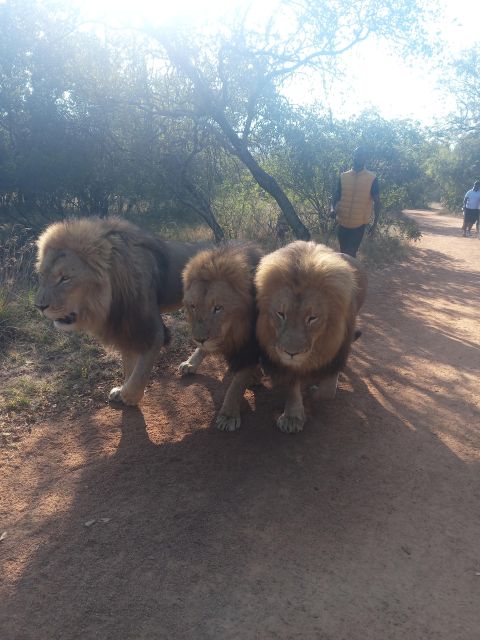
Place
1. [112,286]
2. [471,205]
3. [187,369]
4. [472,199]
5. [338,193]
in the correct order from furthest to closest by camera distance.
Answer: [471,205]
[472,199]
[338,193]
[187,369]
[112,286]

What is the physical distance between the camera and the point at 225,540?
2.67 metres

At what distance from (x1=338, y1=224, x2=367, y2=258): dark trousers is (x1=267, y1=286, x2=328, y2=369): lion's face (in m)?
4.61

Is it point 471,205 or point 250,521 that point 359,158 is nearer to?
point 250,521

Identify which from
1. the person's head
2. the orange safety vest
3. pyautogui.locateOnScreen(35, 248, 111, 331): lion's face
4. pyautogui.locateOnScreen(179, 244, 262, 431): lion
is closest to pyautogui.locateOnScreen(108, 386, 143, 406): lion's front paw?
pyautogui.locateOnScreen(35, 248, 111, 331): lion's face

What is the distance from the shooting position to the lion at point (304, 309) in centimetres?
309

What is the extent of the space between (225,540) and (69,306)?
6.58ft

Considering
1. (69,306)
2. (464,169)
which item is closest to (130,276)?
(69,306)

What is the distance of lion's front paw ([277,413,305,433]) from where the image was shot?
3.79 metres

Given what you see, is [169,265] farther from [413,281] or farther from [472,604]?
[413,281]

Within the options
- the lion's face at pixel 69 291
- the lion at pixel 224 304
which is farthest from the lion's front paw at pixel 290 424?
the lion's face at pixel 69 291

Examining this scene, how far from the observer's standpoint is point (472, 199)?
16.0 metres

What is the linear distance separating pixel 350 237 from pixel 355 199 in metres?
0.65

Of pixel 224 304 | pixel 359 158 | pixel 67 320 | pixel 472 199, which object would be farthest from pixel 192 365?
pixel 472 199

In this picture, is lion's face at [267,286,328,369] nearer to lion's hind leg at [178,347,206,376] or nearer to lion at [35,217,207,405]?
lion at [35,217,207,405]
